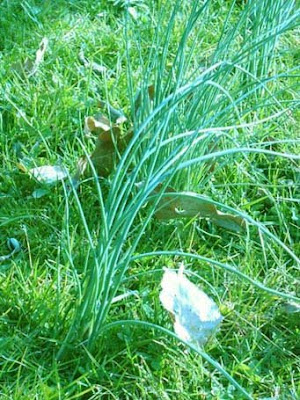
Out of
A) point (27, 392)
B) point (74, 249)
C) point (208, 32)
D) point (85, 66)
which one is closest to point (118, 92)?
point (85, 66)

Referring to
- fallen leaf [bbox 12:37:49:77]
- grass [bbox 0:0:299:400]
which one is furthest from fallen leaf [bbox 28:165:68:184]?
fallen leaf [bbox 12:37:49:77]

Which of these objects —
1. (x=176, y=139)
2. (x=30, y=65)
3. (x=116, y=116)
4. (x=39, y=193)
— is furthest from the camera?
(x=30, y=65)

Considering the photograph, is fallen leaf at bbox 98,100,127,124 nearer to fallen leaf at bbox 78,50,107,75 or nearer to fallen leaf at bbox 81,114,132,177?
fallen leaf at bbox 81,114,132,177

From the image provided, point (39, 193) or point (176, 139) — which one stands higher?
point (176, 139)

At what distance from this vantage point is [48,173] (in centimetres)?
177

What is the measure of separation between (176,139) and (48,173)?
13.1 inches

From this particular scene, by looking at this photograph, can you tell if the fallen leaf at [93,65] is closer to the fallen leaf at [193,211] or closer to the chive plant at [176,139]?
the chive plant at [176,139]

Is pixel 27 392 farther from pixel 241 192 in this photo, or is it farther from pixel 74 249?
pixel 241 192

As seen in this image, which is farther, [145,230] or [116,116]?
[116,116]

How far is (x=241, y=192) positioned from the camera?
180 cm

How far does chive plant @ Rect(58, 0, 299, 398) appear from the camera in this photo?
1.26 meters

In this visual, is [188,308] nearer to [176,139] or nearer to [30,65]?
[176,139]

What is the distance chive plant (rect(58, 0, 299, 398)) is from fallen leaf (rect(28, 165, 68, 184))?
10cm

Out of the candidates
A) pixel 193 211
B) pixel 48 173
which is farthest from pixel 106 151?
pixel 193 211
